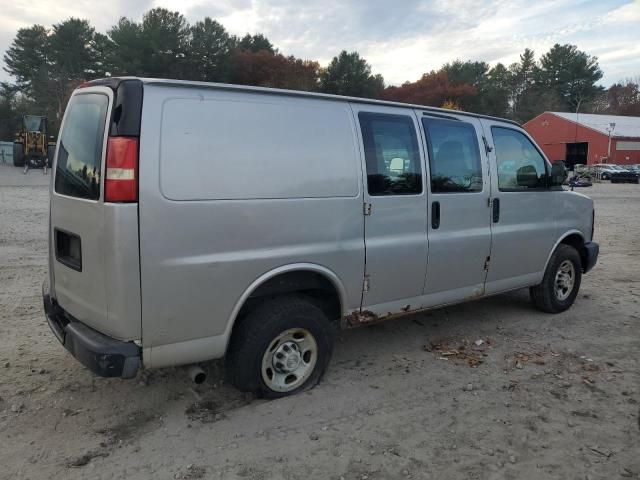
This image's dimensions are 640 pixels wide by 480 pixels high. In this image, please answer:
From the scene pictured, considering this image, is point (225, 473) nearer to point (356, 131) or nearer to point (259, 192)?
point (259, 192)

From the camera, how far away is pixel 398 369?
4402 millimetres

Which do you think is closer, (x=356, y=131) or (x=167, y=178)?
(x=167, y=178)

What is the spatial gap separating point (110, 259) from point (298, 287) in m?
1.29

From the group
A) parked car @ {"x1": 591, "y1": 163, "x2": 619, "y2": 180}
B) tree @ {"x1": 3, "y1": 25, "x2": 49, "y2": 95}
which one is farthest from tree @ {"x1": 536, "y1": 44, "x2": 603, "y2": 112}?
tree @ {"x1": 3, "y1": 25, "x2": 49, "y2": 95}

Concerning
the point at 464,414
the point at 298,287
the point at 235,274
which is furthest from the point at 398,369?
the point at 235,274

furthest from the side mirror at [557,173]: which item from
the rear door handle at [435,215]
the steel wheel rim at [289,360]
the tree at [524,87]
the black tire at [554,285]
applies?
the tree at [524,87]

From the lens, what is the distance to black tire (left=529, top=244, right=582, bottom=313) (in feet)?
18.8

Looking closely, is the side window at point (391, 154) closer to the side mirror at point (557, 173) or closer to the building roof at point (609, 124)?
the side mirror at point (557, 173)

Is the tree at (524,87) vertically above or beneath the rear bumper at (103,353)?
above

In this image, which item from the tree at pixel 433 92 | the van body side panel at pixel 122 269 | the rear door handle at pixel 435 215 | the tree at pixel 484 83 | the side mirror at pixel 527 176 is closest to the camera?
the van body side panel at pixel 122 269

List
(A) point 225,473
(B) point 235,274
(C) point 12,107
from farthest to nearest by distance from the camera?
1. (C) point 12,107
2. (B) point 235,274
3. (A) point 225,473

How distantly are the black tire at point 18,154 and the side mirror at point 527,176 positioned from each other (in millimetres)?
29953

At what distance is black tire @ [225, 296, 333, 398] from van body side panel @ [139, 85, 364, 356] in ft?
0.54

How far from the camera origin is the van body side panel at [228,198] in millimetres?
3049
